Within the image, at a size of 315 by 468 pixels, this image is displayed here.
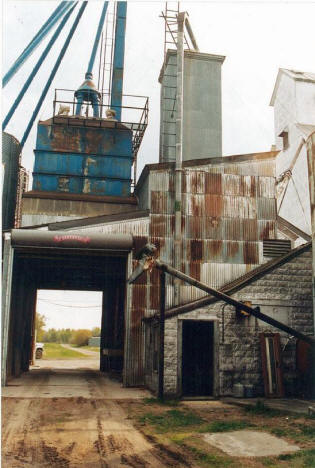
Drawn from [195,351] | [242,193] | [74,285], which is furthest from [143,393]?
[74,285]

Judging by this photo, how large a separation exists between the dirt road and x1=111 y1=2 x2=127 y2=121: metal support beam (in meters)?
22.9

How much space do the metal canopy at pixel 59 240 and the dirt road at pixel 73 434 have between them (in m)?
5.72

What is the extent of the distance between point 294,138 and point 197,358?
20502 mm

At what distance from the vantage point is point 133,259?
1928cm

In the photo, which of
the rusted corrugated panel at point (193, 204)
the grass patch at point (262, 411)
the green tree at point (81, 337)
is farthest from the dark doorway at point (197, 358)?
the green tree at point (81, 337)

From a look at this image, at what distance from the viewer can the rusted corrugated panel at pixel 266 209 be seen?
806 inches

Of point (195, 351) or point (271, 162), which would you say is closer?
point (195, 351)

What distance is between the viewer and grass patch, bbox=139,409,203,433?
34.2 feet

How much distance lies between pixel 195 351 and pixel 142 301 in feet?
10.2

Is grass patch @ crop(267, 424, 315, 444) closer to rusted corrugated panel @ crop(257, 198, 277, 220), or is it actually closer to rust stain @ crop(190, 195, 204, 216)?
rust stain @ crop(190, 195, 204, 216)

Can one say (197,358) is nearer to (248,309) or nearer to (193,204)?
(248,309)

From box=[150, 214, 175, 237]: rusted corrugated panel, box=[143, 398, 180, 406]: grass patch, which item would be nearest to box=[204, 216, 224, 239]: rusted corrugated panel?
box=[150, 214, 175, 237]: rusted corrugated panel

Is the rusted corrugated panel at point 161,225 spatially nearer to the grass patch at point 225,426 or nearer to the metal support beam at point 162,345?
the metal support beam at point 162,345

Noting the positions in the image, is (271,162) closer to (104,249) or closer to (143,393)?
(104,249)
